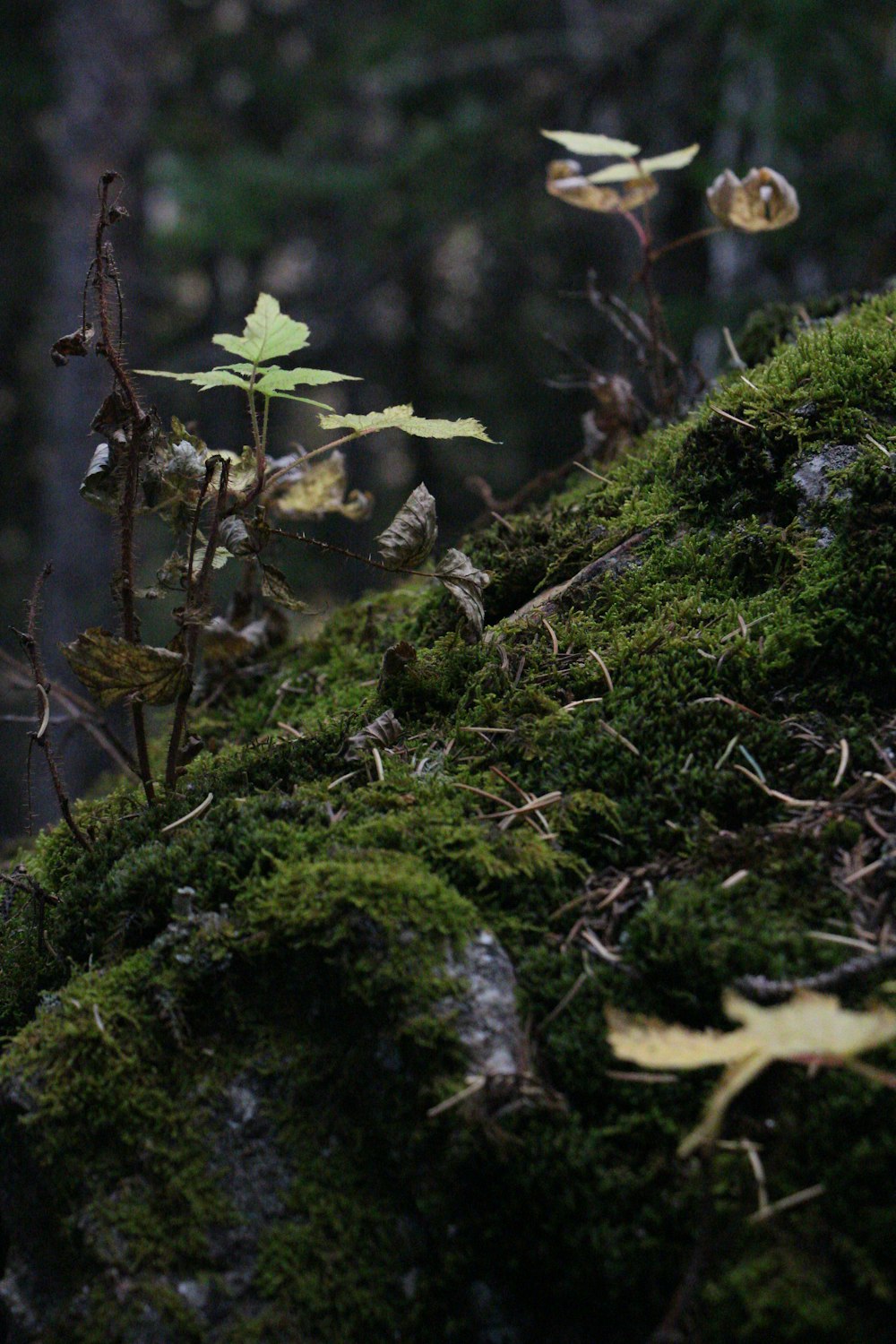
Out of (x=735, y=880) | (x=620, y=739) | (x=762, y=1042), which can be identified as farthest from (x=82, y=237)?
(x=762, y=1042)

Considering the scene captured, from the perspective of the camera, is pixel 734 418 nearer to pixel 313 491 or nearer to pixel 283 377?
pixel 283 377

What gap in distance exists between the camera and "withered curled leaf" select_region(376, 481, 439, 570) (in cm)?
192

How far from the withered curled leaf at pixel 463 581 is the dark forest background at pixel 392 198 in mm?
1058

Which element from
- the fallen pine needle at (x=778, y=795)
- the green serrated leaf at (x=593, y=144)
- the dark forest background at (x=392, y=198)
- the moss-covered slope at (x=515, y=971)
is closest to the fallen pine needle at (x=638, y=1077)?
the moss-covered slope at (x=515, y=971)

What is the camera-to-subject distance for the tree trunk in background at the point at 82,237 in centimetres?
733

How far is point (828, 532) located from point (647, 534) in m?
0.42

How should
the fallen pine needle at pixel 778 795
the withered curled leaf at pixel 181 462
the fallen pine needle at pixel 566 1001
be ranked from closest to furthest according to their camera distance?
the fallen pine needle at pixel 566 1001 → the fallen pine needle at pixel 778 795 → the withered curled leaf at pixel 181 462

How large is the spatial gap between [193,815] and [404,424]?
2.93ft

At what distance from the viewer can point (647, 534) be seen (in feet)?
7.24

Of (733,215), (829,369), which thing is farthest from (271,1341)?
(733,215)

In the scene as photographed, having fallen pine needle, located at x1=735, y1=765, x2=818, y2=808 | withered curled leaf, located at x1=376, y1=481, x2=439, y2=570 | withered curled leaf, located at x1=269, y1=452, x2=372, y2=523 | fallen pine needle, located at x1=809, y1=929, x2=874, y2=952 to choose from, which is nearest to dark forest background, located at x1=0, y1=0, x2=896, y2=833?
withered curled leaf, located at x1=269, y1=452, x2=372, y2=523

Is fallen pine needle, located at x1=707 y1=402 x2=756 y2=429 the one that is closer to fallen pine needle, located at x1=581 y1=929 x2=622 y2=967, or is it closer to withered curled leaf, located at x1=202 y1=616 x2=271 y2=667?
fallen pine needle, located at x1=581 y1=929 x2=622 y2=967

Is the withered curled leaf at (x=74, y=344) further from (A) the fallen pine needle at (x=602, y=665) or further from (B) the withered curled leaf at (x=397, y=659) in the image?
(A) the fallen pine needle at (x=602, y=665)

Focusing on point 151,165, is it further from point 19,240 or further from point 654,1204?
point 654,1204
